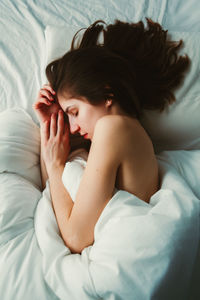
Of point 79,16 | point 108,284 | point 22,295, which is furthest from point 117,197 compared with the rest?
point 79,16

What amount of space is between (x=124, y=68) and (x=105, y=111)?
17 cm

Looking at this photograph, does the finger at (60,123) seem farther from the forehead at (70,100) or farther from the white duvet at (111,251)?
the white duvet at (111,251)

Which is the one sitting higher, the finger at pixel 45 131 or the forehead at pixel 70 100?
the forehead at pixel 70 100

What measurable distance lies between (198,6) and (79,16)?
65 centimetres

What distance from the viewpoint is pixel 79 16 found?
134 centimetres

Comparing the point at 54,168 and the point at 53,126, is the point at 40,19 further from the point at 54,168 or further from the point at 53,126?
the point at 54,168

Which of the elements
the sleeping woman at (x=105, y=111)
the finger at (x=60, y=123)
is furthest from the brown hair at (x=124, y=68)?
the finger at (x=60, y=123)

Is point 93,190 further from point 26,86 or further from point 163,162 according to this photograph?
point 26,86

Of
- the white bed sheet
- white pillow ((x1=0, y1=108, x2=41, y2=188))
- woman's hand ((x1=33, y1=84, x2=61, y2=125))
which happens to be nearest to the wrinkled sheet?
white pillow ((x1=0, y1=108, x2=41, y2=188))

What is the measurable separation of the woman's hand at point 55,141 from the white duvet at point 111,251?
0.16 m

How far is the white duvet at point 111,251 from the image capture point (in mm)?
555

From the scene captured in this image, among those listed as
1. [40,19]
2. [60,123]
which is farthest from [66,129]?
[40,19]

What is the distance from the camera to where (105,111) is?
2.58ft

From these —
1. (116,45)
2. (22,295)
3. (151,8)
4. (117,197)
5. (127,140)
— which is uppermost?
(151,8)
